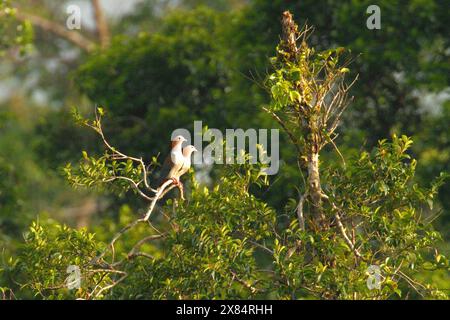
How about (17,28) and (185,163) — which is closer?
(185,163)

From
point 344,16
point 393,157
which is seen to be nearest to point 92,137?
point 344,16

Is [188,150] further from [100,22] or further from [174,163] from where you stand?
[100,22]

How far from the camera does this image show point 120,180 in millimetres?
10703

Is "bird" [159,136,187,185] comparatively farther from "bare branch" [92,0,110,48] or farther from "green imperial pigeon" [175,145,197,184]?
"bare branch" [92,0,110,48]

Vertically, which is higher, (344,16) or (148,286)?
(344,16)

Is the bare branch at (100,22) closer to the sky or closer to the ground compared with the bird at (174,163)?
closer to the sky

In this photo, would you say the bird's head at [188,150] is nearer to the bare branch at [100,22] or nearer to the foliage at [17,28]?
the foliage at [17,28]

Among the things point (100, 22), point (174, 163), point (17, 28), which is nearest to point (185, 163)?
point (174, 163)

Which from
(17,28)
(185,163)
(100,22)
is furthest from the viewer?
(100,22)

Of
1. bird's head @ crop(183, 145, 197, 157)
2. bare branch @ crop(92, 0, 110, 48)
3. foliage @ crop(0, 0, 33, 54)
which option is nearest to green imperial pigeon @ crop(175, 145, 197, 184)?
bird's head @ crop(183, 145, 197, 157)

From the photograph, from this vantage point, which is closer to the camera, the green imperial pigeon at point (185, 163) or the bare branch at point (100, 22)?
the green imperial pigeon at point (185, 163)

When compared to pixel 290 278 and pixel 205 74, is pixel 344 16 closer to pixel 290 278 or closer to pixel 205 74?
pixel 205 74

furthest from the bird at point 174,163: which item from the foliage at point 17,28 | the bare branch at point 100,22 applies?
the bare branch at point 100,22
